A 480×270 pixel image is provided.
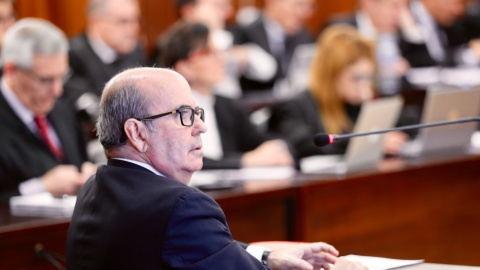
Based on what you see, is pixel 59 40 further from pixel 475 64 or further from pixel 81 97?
pixel 475 64

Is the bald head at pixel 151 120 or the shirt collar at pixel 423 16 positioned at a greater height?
the shirt collar at pixel 423 16

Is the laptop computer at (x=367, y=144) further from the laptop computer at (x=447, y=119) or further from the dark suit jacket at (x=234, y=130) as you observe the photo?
the dark suit jacket at (x=234, y=130)

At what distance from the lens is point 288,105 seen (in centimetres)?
464

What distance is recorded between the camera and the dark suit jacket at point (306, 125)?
14.8 feet

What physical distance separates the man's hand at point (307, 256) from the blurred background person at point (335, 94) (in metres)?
2.38

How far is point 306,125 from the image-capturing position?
4.57 metres

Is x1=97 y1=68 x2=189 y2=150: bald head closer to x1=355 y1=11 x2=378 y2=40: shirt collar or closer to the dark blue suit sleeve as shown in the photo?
the dark blue suit sleeve

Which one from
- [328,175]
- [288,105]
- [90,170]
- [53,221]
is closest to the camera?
[53,221]

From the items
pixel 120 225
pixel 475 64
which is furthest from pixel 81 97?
pixel 475 64

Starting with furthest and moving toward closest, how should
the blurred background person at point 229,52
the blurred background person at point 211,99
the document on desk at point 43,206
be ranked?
the blurred background person at point 229,52 < the blurred background person at point 211,99 < the document on desk at point 43,206

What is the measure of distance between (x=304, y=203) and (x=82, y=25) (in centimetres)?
395

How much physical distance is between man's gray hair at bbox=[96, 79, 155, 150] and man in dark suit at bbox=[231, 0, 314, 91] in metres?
4.73

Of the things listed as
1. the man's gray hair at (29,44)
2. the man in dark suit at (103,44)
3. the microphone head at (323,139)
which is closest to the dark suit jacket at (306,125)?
the man in dark suit at (103,44)

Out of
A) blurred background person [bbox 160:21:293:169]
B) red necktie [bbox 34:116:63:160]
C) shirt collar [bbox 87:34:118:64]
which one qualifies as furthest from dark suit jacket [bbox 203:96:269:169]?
shirt collar [bbox 87:34:118:64]
